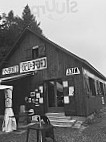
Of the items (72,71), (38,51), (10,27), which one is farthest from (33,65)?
(10,27)

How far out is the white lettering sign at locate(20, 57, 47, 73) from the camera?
1011cm

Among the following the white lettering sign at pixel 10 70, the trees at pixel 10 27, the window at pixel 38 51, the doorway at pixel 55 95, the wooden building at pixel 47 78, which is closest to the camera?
the wooden building at pixel 47 78

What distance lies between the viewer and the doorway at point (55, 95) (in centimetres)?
944

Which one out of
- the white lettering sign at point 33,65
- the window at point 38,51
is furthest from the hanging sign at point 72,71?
the window at point 38,51

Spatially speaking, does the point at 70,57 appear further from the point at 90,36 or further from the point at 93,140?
the point at 90,36

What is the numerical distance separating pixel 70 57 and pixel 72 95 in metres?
2.32

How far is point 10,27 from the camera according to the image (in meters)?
18.6

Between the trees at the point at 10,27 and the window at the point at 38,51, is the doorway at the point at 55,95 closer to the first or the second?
the window at the point at 38,51

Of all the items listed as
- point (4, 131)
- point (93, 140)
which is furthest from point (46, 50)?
point (93, 140)

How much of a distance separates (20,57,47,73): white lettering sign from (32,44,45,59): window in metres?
0.35

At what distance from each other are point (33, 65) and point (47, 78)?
5.16 feet

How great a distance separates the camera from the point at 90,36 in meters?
20.9

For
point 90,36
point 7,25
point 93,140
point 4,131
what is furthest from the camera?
point 90,36

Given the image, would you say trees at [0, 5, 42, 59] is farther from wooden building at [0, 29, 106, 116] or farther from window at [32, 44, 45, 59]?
window at [32, 44, 45, 59]
